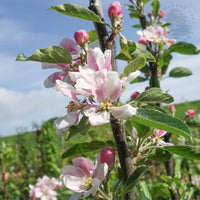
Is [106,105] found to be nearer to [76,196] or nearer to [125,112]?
[125,112]

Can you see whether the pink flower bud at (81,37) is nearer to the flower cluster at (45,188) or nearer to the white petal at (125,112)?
the white petal at (125,112)

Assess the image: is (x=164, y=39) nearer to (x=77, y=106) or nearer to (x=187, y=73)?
(x=187, y=73)

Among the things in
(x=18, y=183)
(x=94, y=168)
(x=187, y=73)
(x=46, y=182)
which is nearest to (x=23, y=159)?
(x=18, y=183)

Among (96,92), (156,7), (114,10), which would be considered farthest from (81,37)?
(156,7)

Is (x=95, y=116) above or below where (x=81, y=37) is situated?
below

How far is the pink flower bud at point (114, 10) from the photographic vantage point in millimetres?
1017

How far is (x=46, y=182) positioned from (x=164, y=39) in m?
2.50

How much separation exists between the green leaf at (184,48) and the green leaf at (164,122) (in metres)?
1.52

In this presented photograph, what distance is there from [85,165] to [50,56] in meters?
0.42

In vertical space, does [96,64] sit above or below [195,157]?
above

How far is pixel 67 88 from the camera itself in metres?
0.85

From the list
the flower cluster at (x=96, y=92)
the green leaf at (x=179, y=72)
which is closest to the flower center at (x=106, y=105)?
the flower cluster at (x=96, y=92)

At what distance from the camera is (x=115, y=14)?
1.02 m

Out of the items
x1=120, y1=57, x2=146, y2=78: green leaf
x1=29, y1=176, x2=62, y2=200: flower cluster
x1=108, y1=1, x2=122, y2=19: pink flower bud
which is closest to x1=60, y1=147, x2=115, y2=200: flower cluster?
x1=120, y1=57, x2=146, y2=78: green leaf
